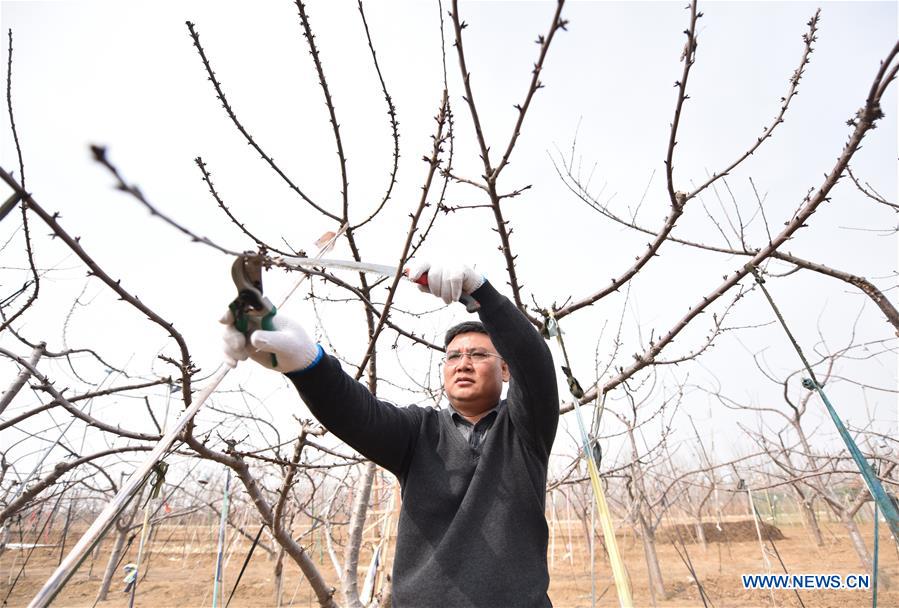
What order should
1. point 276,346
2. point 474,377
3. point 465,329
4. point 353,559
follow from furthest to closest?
1. point 353,559
2. point 465,329
3. point 474,377
4. point 276,346

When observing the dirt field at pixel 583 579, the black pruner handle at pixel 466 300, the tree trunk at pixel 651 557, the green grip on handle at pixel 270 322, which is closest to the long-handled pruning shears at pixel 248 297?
the green grip on handle at pixel 270 322

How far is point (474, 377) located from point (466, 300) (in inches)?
15.2

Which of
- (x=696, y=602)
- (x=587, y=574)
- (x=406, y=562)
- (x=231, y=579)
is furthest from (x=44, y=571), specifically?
(x=406, y=562)

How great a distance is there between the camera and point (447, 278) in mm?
1530

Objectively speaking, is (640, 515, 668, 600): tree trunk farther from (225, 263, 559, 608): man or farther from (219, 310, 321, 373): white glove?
(219, 310, 321, 373): white glove

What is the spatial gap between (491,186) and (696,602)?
1106cm

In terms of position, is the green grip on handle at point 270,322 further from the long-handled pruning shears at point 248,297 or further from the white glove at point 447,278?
the white glove at point 447,278

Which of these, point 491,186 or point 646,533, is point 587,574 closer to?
point 646,533

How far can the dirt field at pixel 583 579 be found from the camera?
9.48 meters

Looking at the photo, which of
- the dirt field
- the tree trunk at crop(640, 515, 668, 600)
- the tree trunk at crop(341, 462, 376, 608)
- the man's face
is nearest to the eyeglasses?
the man's face

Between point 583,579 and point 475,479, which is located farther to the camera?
point 583,579

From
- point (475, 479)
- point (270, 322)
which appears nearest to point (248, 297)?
point (270, 322)

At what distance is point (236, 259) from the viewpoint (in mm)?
1063

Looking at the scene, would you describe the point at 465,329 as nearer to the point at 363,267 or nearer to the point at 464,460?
the point at 464,460
